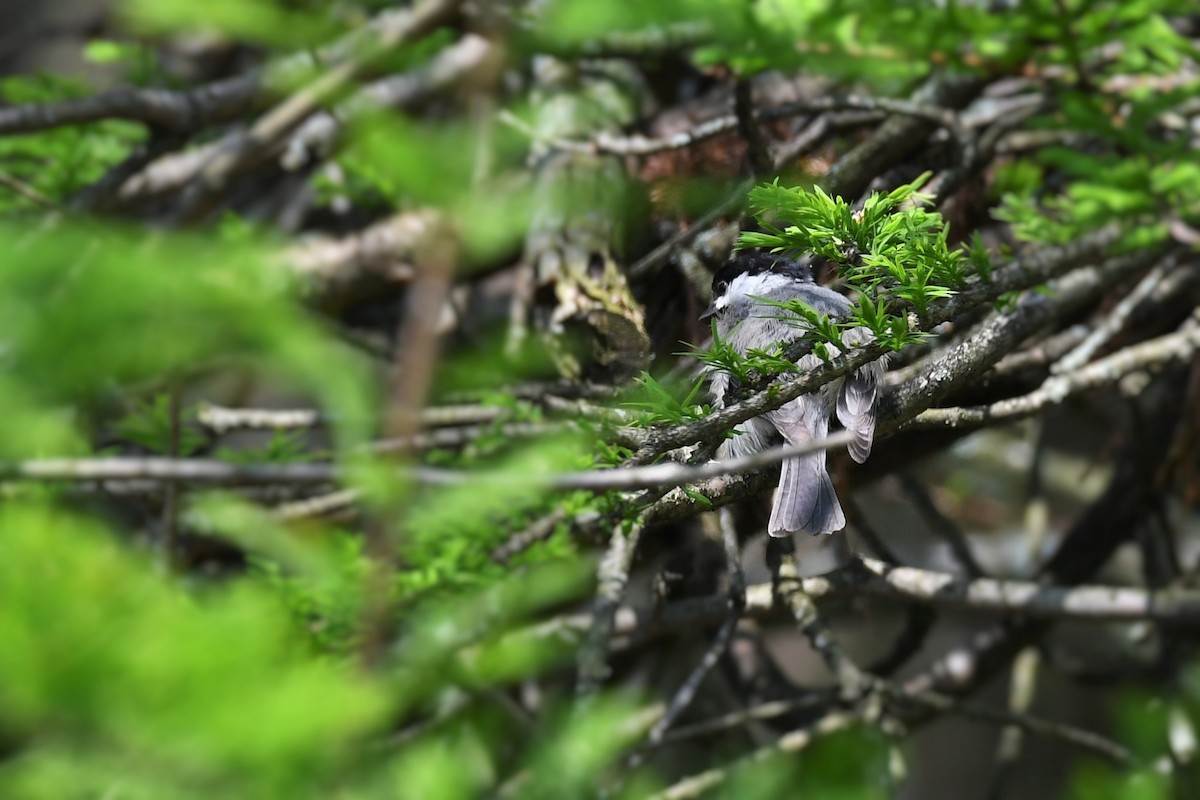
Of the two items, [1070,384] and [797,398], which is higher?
[797,398]

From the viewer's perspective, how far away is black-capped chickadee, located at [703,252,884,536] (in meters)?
1.31

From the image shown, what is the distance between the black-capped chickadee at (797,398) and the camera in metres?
1.31

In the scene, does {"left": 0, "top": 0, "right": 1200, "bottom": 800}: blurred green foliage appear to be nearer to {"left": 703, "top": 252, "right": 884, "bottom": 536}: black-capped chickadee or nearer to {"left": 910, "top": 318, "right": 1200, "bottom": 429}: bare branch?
{"left": 703, "top": 252, "right": 884, "bottom": 536}: black-capped chickadee

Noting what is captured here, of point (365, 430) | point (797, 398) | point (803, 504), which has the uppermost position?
point (797, 398)

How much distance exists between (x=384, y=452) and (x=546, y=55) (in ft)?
4.80

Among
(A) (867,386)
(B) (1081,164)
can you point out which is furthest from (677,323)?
(B) (1081,164)

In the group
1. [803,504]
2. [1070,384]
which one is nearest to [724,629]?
[1070,384]

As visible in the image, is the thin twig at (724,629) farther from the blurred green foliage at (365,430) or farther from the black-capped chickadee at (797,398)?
the black-capped chickadee at (797,398)

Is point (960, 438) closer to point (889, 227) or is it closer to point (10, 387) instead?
point (889, 227)

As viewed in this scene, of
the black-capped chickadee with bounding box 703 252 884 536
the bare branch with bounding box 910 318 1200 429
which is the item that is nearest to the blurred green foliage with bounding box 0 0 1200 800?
the black-capped chickadee with bounding box 703 252 884 536

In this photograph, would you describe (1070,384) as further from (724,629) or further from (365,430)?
(365,430)

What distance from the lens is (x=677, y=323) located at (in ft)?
5.23

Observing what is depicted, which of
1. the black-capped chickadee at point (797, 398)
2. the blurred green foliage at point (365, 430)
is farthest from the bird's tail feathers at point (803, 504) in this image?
the blurred green foliage at point (365, 430)

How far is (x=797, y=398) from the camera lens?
4.33ft
